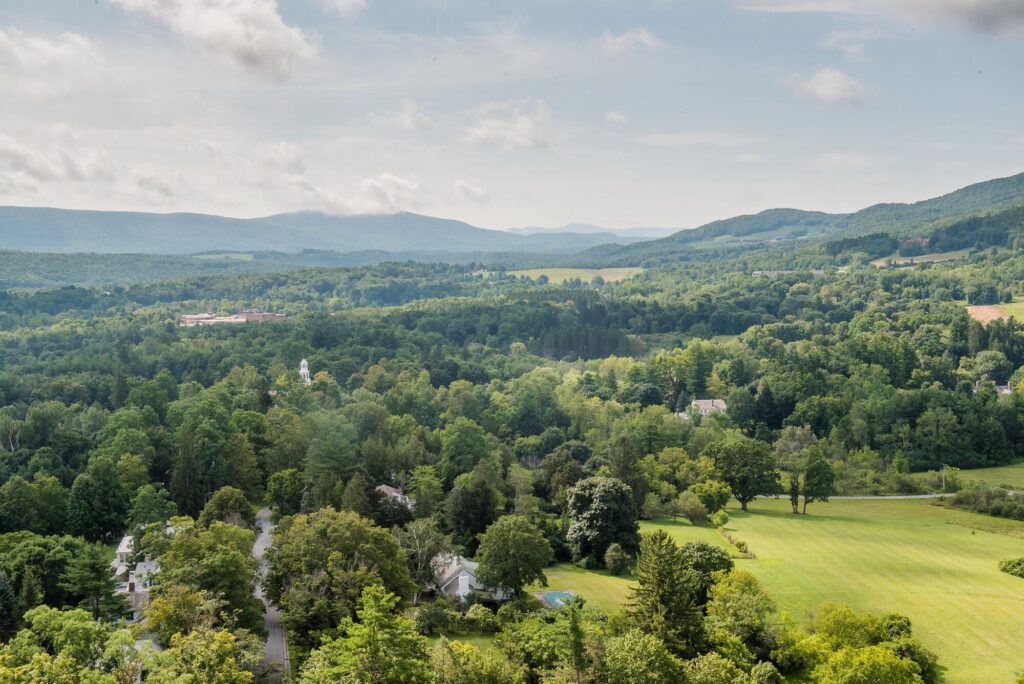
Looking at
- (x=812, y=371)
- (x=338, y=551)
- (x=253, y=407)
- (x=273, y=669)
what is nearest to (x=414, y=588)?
(x=338, y=551)

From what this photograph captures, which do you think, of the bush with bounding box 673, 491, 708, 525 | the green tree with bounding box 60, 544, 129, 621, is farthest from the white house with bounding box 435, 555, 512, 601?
the bush with bounding box 673, 491, 708, 525

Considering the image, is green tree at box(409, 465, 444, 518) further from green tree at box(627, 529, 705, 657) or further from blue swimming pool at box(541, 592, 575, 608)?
green tree at box(627, 529, 705, 657)

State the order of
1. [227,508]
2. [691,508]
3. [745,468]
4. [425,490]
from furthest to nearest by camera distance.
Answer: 1. [745,468]
2. [691,508]
3. [425,490]
4. [227,508]

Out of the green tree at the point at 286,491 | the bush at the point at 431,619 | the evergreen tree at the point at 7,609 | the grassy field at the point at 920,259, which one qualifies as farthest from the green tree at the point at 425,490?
the grassy field at the point at 920,259

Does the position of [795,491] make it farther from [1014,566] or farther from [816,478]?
[1014,566]

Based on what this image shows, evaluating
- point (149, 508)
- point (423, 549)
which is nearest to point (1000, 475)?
point (423, 549)

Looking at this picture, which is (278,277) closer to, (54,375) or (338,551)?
(54,375)
